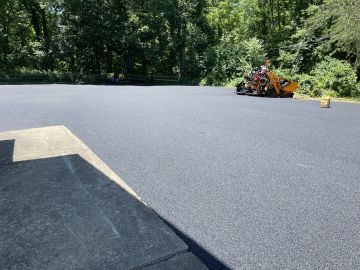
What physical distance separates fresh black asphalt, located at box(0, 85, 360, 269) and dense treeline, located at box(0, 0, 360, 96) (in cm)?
1705

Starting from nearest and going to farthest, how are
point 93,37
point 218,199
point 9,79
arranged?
point 218,199 → point 9,79 → point 93,37

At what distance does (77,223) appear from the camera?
3.03 meters

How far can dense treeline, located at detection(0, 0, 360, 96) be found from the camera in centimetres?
2641

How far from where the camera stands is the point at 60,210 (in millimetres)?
3279

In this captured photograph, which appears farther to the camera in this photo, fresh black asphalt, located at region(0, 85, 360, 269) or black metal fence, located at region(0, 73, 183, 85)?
black metal fence, located at region(0, 73, 183, 85)

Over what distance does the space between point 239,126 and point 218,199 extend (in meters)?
4.62

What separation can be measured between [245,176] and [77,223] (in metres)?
2.38

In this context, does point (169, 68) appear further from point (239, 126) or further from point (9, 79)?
point (239, 126)

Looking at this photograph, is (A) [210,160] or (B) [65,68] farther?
(B) [65,68]

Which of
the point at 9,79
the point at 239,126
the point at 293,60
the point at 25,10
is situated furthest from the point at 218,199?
the point at 25,10

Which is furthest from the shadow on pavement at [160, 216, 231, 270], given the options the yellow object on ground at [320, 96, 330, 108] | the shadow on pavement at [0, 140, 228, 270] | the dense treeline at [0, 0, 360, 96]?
the dense treeline at [0, 0, 360, 96]

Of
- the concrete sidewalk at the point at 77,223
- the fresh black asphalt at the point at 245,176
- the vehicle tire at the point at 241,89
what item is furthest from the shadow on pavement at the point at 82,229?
the vehicle tire at the point at 241,89

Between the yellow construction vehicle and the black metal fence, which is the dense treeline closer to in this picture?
the black metal fence

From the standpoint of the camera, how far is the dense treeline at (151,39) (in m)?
26.4
